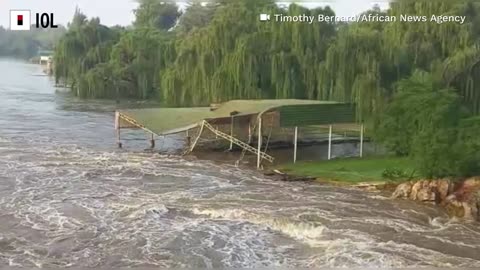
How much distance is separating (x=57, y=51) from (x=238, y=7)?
13.1 m

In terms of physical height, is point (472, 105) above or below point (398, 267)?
above

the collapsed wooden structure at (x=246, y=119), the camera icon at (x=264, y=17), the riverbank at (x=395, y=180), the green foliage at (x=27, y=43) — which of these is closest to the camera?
the riverbank at (x=395, y=180)

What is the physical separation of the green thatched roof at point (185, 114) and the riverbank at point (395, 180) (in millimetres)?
2458

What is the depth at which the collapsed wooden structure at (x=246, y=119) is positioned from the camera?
713 inches

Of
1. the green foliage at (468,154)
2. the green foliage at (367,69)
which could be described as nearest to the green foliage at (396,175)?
the green foliage at (367,69)

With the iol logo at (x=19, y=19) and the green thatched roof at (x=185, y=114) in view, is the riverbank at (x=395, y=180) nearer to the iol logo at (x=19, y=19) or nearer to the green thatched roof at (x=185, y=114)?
the green thatched roof at (x=185, y=114)

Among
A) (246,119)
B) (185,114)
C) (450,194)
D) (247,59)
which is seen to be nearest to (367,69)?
(246,119)

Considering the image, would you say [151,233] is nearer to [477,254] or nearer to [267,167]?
[477,254]

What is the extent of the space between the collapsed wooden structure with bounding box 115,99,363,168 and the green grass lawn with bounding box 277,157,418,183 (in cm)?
81

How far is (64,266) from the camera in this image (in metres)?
9.34

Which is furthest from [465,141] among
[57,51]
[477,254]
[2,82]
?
[2,82]

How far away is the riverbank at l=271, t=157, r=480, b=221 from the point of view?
13.0 meters

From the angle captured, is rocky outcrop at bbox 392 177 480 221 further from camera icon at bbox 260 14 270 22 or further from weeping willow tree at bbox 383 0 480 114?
camera icon at bbox 260 14 270 22

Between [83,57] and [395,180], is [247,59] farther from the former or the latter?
[83,57]
